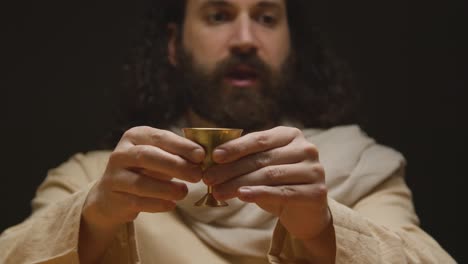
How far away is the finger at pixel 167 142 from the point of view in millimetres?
1358

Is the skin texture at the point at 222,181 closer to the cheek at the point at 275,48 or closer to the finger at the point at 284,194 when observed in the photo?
the finger at the point at 284,194

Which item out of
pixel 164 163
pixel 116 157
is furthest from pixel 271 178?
pixel 116 157

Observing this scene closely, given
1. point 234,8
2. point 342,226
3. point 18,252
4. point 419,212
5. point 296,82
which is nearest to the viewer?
point 342,226

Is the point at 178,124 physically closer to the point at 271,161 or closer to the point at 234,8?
the point at 234,8

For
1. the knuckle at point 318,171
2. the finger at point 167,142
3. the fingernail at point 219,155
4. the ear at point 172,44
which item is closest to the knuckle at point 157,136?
the finger at point 167,142

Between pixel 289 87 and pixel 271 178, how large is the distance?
111cm

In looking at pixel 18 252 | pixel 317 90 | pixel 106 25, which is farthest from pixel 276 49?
pixel 18 252

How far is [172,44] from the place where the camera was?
2.64 meters

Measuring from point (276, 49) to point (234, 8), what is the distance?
0.66ft

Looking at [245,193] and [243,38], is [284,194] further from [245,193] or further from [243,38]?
[243,38]

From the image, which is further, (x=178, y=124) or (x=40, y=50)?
(x=40, y=50)

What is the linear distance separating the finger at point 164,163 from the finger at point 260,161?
0.10 ft

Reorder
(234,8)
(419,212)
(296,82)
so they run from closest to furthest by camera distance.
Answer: (234,8), (296,82), (419,212)

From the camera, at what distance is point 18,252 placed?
174cm
